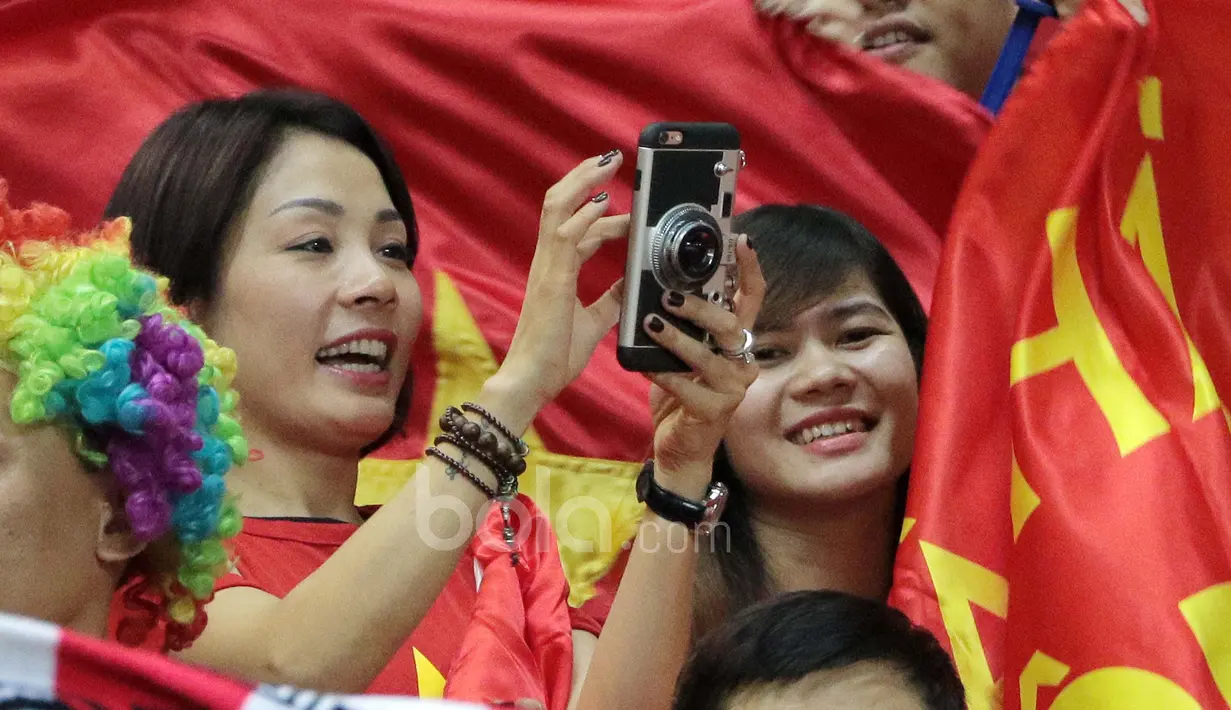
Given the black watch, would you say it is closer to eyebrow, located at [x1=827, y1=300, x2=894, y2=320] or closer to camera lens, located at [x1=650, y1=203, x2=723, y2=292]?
camera lens, located at [x1=650, y1=203, x2=723, y2=292]

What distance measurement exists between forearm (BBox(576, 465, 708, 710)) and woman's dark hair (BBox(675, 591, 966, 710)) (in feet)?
0.96

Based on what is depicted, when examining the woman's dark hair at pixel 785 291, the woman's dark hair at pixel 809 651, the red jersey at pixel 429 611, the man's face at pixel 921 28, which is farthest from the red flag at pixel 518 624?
the man's face at pixel 921 28

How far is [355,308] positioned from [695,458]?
37 cm

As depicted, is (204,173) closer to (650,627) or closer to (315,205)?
(315,205)

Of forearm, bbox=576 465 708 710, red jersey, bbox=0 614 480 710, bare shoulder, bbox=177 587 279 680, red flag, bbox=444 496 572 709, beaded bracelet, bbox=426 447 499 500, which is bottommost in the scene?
red flag, bbox=444 496 572 709

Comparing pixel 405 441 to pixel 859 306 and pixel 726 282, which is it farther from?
pixel 726 282

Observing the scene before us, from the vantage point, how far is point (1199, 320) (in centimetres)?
185

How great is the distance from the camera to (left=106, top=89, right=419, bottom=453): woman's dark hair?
1635mm

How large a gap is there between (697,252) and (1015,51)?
0.91 m

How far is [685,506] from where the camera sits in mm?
1468

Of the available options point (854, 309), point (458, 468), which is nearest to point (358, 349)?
point (458, 468)

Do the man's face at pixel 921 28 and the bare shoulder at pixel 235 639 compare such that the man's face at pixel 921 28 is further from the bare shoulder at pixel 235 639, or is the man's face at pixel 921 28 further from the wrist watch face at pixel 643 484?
the bare shoulder at pixel 235 639

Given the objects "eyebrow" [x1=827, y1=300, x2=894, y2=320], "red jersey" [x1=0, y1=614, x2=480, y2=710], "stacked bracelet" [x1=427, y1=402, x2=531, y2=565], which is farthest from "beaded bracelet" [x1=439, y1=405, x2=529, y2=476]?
"red jersey" [x1=0, y1=614, x2=480, y2=710]

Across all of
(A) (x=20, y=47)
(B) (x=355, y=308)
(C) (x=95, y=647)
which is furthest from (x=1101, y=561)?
(A) (x=20, y=47)
